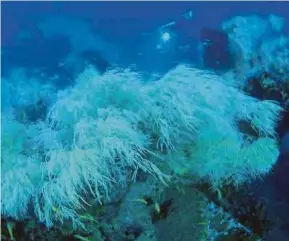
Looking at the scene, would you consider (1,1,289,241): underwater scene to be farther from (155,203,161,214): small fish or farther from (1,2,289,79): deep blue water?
(1,2,289,79): deep blue water

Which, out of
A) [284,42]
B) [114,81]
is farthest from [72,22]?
[114,81]

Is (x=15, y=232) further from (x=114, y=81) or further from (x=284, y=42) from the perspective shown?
(x=284, y=42)

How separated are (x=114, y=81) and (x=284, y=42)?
465 centimetres

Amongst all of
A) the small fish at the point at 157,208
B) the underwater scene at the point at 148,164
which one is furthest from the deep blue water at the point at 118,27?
the small fish at the point at 157,208

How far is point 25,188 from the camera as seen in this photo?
98.1 inches

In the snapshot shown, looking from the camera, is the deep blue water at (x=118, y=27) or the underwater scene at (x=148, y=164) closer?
the underwater scene at (x=148, y=164)

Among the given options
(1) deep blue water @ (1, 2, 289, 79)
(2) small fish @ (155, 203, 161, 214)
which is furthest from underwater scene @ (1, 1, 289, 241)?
(1) deep blue water @ (1, 2, 289, 79)

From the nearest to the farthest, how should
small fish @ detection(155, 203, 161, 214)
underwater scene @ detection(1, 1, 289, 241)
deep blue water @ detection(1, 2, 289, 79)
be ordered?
1. underwater scene @ detection(1, 1, 289, 241)
2. small fish @ detection(155, 203, 161, 214)
3. deep blue water @ detection(1, 2, 289, 79)

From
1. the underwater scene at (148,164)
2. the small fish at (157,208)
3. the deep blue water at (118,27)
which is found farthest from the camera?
the deep blue water at (118,27)

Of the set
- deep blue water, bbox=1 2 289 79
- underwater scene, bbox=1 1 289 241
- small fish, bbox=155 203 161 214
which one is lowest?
small fish, bbox=155 203 161 214

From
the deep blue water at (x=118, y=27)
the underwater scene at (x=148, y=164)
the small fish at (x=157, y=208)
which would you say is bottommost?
the small fish at (x=157, y=208)

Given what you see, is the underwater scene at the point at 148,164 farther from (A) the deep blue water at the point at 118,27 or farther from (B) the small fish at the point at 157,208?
(A) the deep blue water at the point at 118,27

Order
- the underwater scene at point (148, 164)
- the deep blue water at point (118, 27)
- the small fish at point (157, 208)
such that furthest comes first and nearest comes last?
the deep blue water at point (118, 27) → the small fish at point (157, 208) → the underwater scene at point (148, 164)

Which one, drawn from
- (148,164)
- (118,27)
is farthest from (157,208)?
(118,27)
